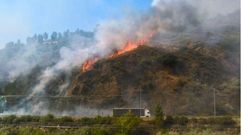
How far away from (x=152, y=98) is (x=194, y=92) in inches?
233

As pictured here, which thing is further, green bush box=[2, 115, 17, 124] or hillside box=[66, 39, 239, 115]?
hillside box=[66, 39, 239, 115]

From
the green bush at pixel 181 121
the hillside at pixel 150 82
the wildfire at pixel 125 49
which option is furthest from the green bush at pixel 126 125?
the wildfire at pixel 125 49

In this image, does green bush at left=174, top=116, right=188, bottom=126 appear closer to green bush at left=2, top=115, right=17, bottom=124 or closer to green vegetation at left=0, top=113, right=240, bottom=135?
green vegetation at left=0, top=113, right=240, bottom=135

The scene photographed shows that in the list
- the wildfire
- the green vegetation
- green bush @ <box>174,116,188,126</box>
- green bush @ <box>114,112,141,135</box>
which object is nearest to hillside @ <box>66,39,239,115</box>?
the wildfire

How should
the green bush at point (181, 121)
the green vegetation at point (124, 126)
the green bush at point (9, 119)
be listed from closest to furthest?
the green vegetation at point (124, 126)
the green bush at point (181, 121)
the green bush at point (9, 119)

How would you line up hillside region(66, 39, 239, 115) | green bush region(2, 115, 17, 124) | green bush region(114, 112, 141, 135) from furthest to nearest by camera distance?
hillside region(66, 39, 239, 115) → green bush region(2, 115, 17, 124) → green bush region(114, 112, 141, 135)

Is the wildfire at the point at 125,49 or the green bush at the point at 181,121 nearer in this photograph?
the green bush at the point at 181,121

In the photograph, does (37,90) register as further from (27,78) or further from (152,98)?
(152,98)

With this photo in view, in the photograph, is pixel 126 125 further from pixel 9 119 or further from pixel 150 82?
pixel 150 82

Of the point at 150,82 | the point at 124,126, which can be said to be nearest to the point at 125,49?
the point at 150,82

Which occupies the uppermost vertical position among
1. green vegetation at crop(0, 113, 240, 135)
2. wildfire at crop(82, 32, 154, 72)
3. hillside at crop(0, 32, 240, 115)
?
wildfire at crop(82, 32, 154, 72)

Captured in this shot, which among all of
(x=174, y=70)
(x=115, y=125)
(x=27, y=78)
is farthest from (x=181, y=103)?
(x=27, y=78)

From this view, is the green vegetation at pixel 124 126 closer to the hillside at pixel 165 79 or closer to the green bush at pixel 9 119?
the green bush at pixel 9 119

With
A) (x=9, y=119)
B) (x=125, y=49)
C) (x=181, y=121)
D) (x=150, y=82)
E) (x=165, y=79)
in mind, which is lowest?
(x=181, y=121)
